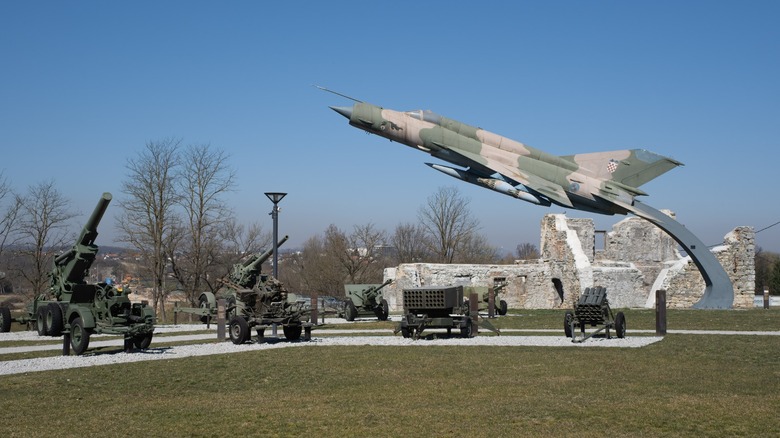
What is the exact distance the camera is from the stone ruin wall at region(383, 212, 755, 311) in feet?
123

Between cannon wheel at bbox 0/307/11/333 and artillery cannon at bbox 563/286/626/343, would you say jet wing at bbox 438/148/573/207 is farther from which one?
cannon wheel at bbox 0/307/11/333

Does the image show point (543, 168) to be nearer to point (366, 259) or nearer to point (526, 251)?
point (366, 259)

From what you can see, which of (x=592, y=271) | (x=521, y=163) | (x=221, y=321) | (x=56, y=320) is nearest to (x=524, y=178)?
(x=521, y=163)

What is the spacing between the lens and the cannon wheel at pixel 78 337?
53.9 feet

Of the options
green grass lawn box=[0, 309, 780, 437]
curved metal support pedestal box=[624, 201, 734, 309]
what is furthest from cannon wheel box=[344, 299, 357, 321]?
green grass lawn box=[0, 309, 780, 437]

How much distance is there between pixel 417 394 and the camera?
11148 mm

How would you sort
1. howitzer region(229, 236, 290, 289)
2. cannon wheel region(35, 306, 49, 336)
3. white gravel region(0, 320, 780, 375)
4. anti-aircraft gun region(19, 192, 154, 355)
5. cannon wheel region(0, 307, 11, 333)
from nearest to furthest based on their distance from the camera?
1. white gravel region(0, 320, 780, 375)
2. anti-aircraft gun region(19, 192, 154, 355)
3. cannon wheel region(35, 306, 49, 336)
4. cannon wheel region(0, 307, 11, 333)
5. howitzer region(229, 236, 290, 289)

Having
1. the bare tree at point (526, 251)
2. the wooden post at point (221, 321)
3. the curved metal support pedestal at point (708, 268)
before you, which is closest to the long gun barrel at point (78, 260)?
the wooden post at point (221, 321)

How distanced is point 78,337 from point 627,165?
21.3m

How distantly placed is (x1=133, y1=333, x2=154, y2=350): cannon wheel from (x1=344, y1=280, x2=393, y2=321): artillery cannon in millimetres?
12689

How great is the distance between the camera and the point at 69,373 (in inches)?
537

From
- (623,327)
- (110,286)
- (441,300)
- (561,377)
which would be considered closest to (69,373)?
(110,286)

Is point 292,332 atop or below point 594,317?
below

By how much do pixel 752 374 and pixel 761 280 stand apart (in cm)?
5114
